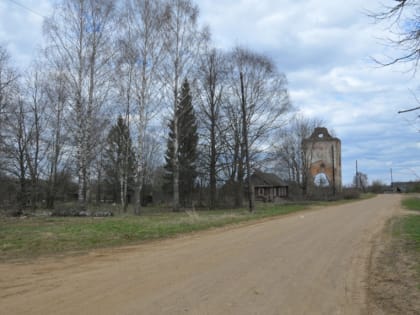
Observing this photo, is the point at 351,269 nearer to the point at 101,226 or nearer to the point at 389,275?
the point at 389,275

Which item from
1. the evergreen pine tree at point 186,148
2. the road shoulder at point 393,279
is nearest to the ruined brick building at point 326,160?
the evergreen pine tree at point 186,148

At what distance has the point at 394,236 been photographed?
48.5 ft

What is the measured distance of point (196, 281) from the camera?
7332 mm

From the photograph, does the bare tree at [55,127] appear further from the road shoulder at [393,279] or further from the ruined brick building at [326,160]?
the ruined brick building at [326,160]

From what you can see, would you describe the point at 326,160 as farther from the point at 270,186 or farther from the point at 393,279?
the point at 393,279

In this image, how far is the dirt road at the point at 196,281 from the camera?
5.73m

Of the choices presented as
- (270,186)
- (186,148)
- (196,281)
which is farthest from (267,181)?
(196,281)

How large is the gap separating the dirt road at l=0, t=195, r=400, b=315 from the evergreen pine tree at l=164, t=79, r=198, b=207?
20.8 m

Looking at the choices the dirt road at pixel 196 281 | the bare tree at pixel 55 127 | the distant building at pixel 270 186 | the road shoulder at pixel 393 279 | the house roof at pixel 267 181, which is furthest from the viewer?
the distant building at pixel 270 186

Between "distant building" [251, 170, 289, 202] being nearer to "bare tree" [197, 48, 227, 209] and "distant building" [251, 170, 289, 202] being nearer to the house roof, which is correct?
the house roof

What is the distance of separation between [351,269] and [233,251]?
3.30 meters

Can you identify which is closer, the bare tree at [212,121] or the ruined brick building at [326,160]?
the bare tree at [212,121]

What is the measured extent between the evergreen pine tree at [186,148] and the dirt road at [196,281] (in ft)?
68.3

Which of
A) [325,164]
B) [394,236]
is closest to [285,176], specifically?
[325,164]
